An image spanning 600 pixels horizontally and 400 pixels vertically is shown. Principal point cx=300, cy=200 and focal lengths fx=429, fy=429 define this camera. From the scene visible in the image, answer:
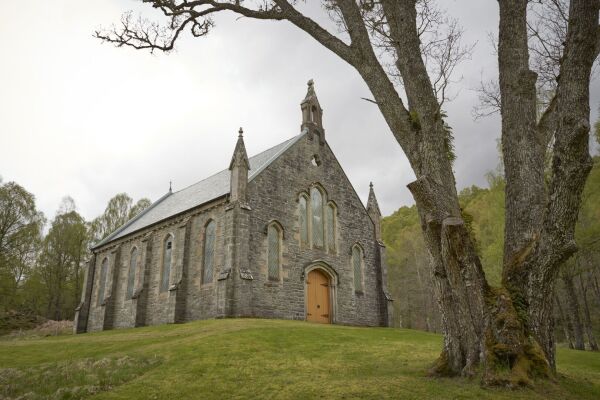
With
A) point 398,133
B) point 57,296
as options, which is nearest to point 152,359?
point 398,133

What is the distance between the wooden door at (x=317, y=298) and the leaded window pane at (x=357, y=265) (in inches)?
92.8

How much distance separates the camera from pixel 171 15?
10594mm

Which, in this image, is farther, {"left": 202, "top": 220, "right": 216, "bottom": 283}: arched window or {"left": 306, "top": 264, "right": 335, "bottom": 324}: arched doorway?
{"left": 306, "top": 264, "right": 335, "bottom": 324}: arched doorway

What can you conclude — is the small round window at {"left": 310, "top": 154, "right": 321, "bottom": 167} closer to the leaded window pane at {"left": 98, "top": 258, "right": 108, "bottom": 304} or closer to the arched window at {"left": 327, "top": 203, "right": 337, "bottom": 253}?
the arched window at {"left": 327, "top": 203, "right": 337, "bottom": 253}

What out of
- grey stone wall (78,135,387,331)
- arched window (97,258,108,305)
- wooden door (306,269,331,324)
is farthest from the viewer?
arched window (97,258,108,305)

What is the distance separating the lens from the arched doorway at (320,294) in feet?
76.4

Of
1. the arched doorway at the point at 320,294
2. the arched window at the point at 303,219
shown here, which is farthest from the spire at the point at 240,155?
the arched doorway at the point at 320,294

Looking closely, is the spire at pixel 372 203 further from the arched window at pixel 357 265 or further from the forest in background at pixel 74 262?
the forest in background at pixel 74 262

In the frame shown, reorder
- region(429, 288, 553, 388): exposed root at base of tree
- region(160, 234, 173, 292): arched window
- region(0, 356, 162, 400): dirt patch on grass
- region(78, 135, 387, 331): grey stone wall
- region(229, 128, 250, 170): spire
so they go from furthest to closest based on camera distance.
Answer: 1. region(160, 234, 173, 292): arched window
2. region(229, 128, 250, 170): spire
3. region(78, 135, 387, 331): grey stone wall
4. region(0, 356, 162, 400): dirt patch on grass
5. region(429, 288, 553, 388): exposed root at base of tree

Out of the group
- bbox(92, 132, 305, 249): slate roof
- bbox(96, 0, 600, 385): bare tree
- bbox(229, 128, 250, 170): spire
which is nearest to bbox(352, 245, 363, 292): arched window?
bbox(92, 132, 305, 249): slate roof

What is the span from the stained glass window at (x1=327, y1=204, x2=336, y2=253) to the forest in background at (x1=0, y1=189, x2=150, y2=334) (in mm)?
31660

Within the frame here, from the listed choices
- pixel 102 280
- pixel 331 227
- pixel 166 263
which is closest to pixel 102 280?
pixel 102 280

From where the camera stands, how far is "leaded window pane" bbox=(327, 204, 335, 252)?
84.1 ft

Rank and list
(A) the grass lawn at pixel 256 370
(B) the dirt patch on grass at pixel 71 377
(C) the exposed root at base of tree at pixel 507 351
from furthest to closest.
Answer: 1. (B) the dirt patch on grass at pixel 71 377
2. (A) the grass lawn at pixel 256 370
3. (C) the exposed root at base of tree at pixel 507 351
